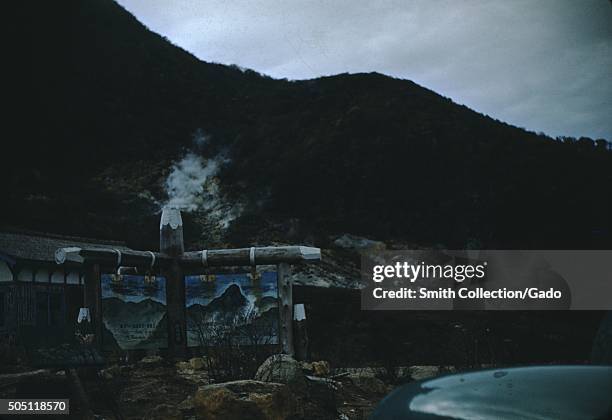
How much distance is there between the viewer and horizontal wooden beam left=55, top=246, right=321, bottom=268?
9320mm

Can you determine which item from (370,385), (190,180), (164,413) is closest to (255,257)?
(370,385)

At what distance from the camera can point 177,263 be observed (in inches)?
396

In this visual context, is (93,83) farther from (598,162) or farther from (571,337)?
(571,337)

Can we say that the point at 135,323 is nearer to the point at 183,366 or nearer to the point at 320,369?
the point at 183,366

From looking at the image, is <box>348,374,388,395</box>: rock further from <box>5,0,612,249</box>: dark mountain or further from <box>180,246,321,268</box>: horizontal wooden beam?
<box>5,0,612,249</box>: dark mountain

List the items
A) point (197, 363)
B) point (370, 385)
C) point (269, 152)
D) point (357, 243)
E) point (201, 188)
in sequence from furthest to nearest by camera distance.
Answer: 1. point (269, 152)
2. point (201, 188)
3. point (357, 243)
4. point (197, 363)
5. point (370, 385)

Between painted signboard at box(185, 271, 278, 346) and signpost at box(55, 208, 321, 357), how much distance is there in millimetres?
146

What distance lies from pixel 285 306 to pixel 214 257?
1.38 meters

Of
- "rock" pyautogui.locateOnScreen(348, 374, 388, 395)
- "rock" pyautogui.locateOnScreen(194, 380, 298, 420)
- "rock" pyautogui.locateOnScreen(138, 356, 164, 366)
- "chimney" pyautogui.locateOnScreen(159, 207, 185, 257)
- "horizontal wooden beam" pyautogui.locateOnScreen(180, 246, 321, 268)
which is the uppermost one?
"chimney" pyautogui.locateOnScreen(159, 207, 185, 257)

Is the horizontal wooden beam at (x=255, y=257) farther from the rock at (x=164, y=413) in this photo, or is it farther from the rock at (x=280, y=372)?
Result: the rock at (x=164, y=413)

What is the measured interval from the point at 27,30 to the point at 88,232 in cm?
2964

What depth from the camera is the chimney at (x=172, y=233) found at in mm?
10000

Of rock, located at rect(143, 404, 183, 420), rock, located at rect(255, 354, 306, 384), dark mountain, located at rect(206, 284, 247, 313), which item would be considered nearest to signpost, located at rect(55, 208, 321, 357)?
dark mountain, located at rect(206, 284, 247, 313)

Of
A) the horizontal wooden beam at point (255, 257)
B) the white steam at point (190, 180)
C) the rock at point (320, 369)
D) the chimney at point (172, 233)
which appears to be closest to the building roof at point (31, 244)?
the chimney at point (172, 233)
